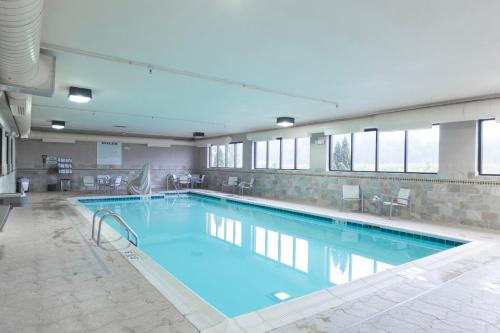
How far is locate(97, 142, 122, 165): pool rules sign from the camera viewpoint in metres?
13.0

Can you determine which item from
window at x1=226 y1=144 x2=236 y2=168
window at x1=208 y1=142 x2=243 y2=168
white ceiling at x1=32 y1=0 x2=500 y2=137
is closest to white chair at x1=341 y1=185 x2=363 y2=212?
white ceiling at x1=32 y1=0 x2=500 y2=137

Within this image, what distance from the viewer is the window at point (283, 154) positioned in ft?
32.1

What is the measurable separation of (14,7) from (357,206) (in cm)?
763

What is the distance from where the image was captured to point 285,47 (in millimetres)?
3139

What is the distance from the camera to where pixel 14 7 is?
59.9 inches

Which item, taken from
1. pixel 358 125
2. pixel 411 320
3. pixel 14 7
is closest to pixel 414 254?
pixel 411 320

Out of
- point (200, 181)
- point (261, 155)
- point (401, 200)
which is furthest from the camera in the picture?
point (200, 181)

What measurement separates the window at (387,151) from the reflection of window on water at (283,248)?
3.20 m

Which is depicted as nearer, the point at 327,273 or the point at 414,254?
the point at 327,273

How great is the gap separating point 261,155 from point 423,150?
5.80m

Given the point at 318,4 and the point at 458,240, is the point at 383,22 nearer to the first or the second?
the point at 318,4

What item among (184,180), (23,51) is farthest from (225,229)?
(184,180)

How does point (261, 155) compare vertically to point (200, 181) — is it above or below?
above

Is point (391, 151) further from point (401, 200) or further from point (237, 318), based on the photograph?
point (237, 318)
